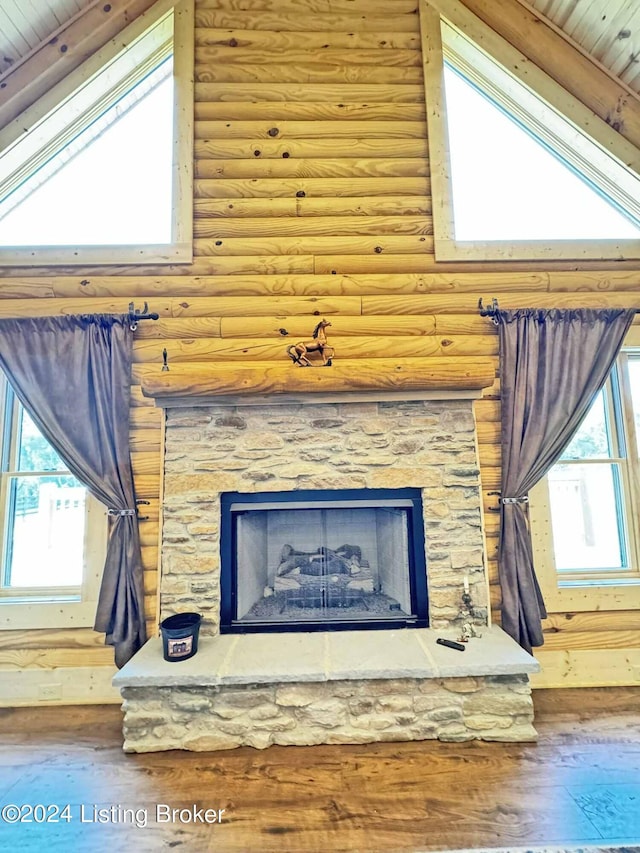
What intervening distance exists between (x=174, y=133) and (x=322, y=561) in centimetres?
275

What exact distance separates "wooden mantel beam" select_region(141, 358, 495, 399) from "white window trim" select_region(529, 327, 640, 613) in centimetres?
87

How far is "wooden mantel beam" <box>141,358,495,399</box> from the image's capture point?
86.5 inches

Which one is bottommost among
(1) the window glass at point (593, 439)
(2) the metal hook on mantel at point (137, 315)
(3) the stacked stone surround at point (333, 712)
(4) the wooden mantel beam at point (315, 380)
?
(3) the stacked stone surround at point (333, 712)

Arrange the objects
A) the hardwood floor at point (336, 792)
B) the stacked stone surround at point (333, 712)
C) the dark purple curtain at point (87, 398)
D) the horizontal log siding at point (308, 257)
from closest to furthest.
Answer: the hardwood floor at point (336, 792), the stacked stone surround at point (333, 712), the dark purple curtain at point (87, 398), the horizontal log siding at point (308, 257)

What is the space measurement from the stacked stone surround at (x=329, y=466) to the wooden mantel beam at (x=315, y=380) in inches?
6.6

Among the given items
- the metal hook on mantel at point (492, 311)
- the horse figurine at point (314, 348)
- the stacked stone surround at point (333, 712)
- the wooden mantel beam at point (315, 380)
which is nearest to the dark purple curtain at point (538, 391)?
the metal hook on mantel at point (492, 311)

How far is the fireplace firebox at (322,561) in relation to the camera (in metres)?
2.29

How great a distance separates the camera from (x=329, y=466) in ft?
7.67

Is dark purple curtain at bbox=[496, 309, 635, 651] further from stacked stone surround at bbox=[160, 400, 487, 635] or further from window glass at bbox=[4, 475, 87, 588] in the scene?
window glass at bbox=[4, 475, 87, 588]

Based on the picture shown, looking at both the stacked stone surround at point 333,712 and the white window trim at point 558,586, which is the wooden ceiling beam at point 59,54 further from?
the white window trim at point 558,586

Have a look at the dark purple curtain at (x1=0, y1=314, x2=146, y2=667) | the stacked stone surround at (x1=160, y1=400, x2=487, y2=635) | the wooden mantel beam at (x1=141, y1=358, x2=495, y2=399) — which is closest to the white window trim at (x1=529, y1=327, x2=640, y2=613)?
the stacked stone surround at (x1=160, y1=400, x2=487, y2=635)

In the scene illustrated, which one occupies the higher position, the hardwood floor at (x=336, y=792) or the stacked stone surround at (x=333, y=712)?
the stacked stone surround at (x=333, y=712)

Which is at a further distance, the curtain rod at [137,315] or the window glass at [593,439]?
the window glass at [593,439]

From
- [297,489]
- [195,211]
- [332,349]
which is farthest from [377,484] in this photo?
[195,211]
